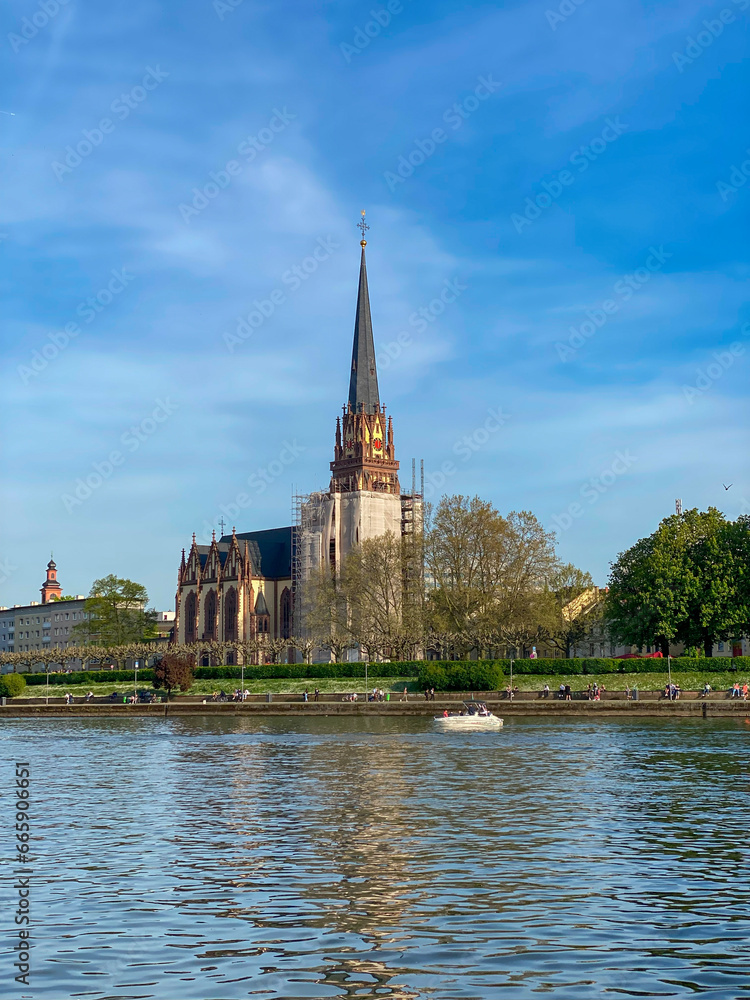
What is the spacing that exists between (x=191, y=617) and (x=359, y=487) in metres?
41.9

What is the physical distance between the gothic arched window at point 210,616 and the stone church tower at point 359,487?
2461 centimetres

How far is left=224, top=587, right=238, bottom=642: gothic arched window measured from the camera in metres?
176

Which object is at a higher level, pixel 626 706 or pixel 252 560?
pixel 252 560

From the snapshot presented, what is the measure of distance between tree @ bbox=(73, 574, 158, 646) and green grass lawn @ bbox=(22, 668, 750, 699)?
3469 cm

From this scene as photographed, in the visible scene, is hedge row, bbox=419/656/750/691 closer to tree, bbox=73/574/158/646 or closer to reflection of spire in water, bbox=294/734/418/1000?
reflection of spire in water, bbox=294/734/418/1000

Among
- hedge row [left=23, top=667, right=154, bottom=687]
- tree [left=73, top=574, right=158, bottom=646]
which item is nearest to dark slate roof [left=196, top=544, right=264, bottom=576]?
tree [left=73, top=574, right=158, bottom=646]

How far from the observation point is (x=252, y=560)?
177750mm

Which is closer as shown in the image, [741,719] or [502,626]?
[741,719]

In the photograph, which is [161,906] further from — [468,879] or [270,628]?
[270,628]

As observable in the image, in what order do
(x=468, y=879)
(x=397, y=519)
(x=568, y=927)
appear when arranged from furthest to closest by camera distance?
(x=397, y=519)
(x=468, y=879)
(x=568, y=927)

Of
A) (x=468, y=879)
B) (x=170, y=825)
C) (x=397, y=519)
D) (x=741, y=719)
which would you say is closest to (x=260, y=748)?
(x=170, y=825)

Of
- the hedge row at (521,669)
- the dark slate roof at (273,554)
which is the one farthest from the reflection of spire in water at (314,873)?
the dark slate roof at (273,554)

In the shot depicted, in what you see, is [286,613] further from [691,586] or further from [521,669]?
[691,586]

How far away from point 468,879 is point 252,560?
156m
